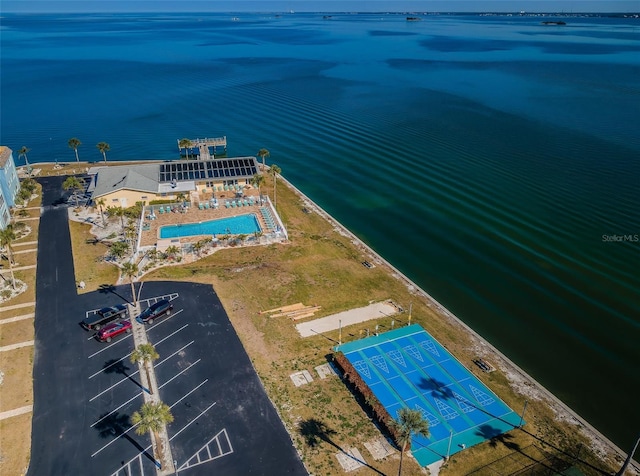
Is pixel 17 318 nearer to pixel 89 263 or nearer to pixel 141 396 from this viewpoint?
pixel 89 263

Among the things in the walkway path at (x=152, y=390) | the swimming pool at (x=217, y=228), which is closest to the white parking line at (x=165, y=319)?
the walkway path at (x=152, y=390)

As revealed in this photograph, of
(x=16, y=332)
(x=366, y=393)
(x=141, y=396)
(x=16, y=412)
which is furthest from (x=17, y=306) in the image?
(x=366, y=393)

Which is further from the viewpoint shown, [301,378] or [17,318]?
[17,318]

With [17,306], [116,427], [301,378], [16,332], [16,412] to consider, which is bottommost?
[116,427]

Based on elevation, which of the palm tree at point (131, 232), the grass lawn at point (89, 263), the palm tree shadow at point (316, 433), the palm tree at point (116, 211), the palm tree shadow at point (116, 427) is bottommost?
the palm tree shadow at point (316, 433)

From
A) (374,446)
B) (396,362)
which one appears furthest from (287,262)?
(374,446)

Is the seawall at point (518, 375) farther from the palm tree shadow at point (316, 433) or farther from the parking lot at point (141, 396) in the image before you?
the parking lot at point (141, 396)

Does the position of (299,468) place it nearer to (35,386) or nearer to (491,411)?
(491,411)
